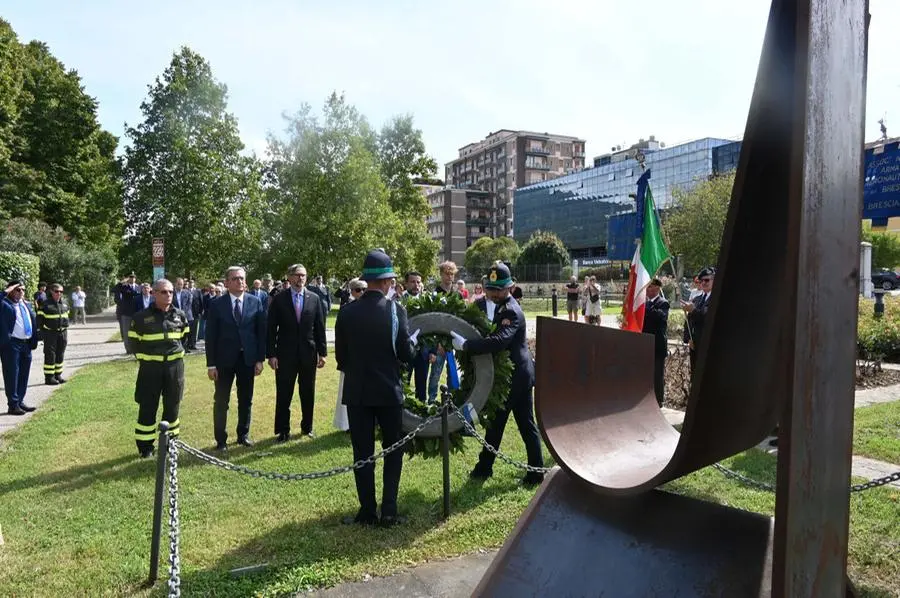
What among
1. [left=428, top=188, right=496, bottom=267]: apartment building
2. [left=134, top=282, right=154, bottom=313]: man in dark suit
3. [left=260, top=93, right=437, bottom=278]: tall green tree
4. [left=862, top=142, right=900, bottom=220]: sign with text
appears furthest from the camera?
[left=428, top=188, right=496, bottom=267]: apartment building

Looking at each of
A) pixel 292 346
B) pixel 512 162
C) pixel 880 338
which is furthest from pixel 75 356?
pixel 512 162

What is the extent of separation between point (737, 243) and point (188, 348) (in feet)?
56.8

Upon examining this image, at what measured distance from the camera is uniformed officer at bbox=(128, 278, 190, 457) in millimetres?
6719

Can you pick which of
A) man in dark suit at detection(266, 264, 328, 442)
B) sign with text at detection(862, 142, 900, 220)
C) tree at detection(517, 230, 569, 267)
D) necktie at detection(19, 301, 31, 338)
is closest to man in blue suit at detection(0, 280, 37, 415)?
necktie at detection(19, 301, 31, 338)

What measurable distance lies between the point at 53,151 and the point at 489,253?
50.6 metres

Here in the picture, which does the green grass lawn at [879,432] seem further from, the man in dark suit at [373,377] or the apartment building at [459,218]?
the apartment building at [459,218]

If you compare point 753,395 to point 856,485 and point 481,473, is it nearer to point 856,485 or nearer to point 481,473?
point 856,485

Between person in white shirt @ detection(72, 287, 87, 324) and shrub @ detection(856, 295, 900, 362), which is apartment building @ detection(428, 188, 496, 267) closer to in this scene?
person in white shirt @ detection(72, 287, 87, 324)

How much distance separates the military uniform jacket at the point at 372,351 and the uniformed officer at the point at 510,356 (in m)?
0.89

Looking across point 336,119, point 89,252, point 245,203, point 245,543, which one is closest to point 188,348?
point 245,203

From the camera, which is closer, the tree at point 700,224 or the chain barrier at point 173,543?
the chain barrier at point 173,543

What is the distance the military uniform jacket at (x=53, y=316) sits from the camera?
1196cm

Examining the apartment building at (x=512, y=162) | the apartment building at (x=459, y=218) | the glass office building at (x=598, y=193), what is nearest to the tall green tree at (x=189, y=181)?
the glass office building at (x=598, y=193)

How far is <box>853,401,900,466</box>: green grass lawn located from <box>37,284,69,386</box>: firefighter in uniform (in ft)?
43.0
